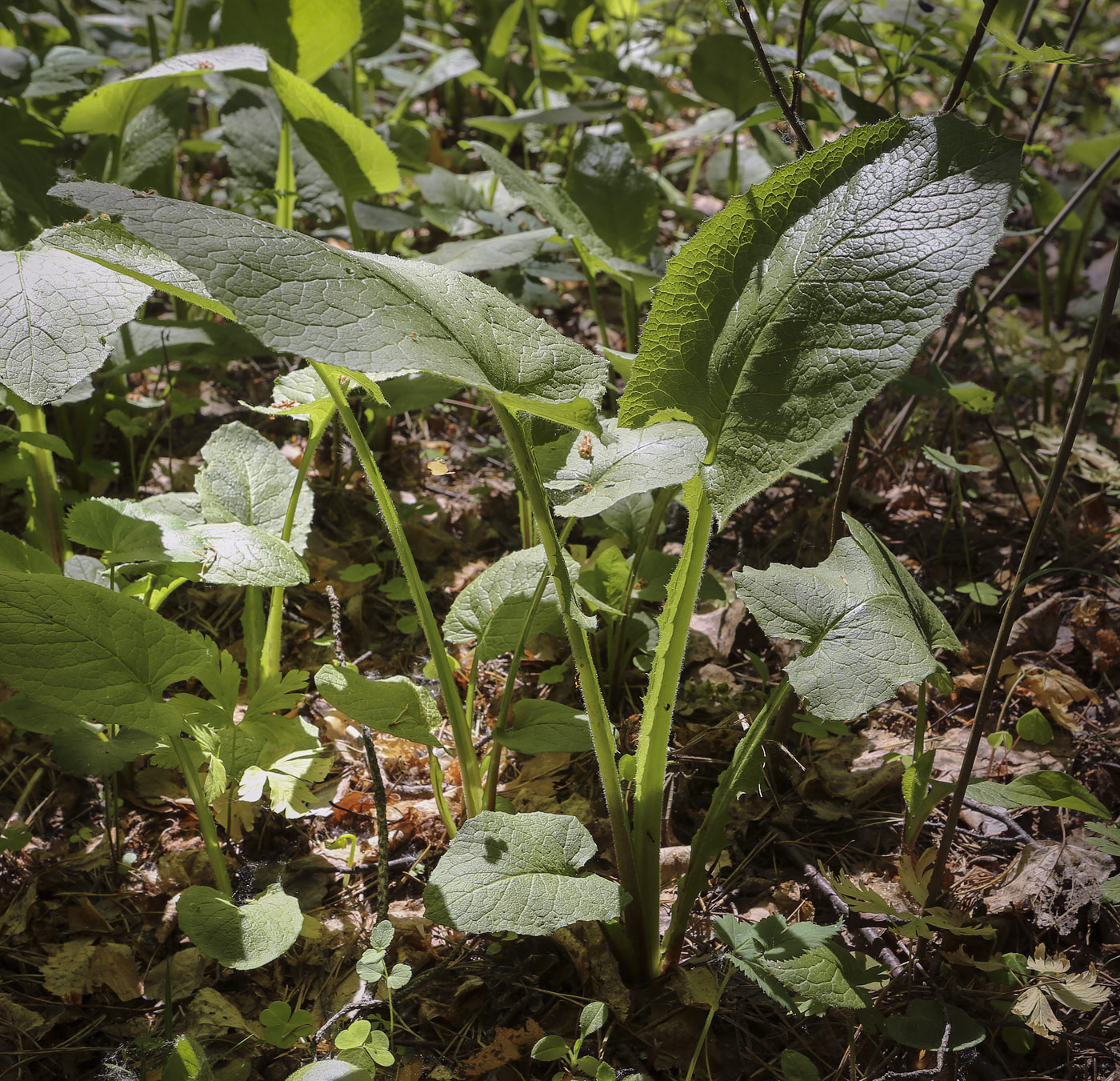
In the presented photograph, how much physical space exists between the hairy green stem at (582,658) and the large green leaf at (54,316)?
56 cm

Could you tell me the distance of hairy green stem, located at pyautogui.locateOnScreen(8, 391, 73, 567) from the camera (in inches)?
66.2

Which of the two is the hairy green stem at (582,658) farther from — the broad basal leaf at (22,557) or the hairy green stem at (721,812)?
the broad basal leaf at (22,557)

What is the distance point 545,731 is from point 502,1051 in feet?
1.54

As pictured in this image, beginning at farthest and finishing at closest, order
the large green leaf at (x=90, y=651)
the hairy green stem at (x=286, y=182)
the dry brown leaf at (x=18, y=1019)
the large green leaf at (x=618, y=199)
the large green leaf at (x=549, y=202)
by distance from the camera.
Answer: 1. the hairy green stem at (x=286, y=182)
2. the large green leaf at (x=618, y=199)
3. the large green leaf at (x=549, y=202)
4. the dry brown leaf at (x=18, y=1019)
5. the large green leaf at (x=90, y=651)

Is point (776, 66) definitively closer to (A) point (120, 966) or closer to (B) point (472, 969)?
(B) point (472, 969)

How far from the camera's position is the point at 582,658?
117cm

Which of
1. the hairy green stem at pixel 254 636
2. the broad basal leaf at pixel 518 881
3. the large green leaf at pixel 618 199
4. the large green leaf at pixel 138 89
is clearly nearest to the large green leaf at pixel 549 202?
the large green leaf at pixel 618 199

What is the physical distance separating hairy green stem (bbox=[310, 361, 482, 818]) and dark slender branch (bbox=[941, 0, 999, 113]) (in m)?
0.95

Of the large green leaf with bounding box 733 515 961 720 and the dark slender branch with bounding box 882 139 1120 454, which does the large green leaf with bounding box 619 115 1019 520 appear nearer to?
the large green leaf with bounding box 733 515 961 720

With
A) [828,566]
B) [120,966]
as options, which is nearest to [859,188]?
[828,566]

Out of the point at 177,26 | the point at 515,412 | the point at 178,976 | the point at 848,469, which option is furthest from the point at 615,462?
the point at 177,26

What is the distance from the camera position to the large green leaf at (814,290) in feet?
3.17

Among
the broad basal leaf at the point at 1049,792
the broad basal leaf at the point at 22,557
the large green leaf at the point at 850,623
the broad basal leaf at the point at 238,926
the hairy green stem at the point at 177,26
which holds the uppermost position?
the hairy green stem at the point at 177,26

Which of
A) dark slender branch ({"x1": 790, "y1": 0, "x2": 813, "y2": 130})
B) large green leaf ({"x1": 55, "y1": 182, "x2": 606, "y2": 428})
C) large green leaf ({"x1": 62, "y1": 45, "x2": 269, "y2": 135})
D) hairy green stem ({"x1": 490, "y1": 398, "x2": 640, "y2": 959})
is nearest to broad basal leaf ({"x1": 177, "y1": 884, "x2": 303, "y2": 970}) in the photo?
hairy green stem ({"x1": 490, "y1": 398, "x2": 640, "y2": 959})
